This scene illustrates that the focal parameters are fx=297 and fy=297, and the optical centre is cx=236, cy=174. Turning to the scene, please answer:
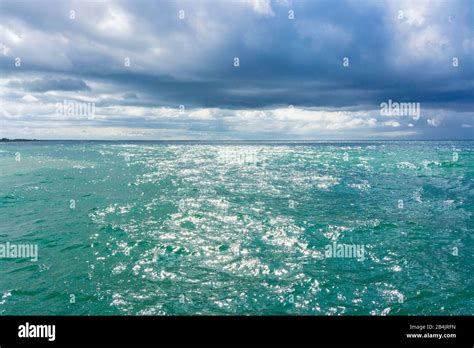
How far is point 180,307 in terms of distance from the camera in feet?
30.2

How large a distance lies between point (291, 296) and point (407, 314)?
11.2 feet

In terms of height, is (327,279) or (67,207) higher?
(67,207)

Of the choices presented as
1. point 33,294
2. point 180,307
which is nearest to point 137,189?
point 33,294

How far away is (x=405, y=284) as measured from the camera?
415 inches

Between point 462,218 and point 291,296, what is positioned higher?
point 462,218

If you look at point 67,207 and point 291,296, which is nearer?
point 291,296
